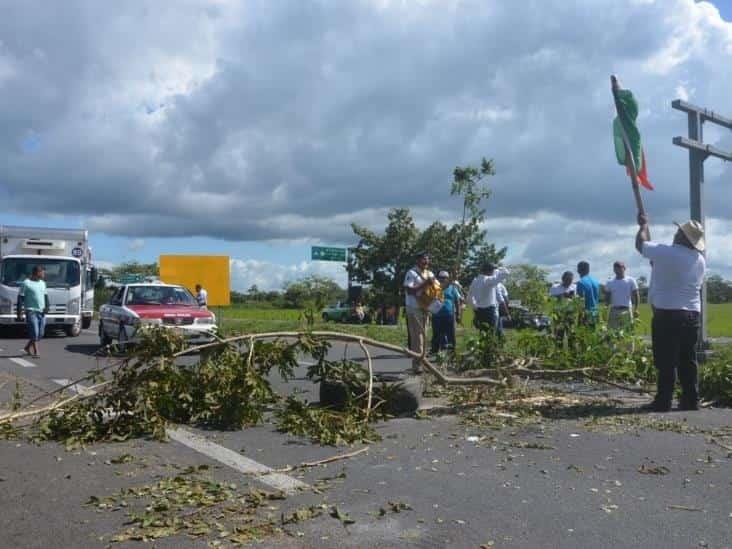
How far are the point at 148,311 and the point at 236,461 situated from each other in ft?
36.0

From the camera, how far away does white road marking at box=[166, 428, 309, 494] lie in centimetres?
527

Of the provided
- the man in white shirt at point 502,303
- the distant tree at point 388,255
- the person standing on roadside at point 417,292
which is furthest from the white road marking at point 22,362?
the distant tree at point 388,255

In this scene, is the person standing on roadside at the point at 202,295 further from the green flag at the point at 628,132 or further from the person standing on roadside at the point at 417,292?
the green flag at the point at 628,132

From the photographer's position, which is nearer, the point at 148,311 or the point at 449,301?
the point at 449,301

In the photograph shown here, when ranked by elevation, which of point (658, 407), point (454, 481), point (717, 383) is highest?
point (717, 383)

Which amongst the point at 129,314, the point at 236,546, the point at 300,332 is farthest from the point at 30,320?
the point at 236,546

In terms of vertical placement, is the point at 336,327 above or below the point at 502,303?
below

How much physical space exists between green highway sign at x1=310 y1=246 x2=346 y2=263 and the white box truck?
892 cm

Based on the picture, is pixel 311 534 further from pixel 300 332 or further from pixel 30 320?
pixel 30 320

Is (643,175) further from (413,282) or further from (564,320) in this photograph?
(413,282)

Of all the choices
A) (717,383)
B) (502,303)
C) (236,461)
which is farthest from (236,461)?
(502,303)

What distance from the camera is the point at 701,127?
1334cm

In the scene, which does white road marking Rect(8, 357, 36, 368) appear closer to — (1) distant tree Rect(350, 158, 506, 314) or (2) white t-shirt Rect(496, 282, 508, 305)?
(2) white t-shirt Rect(496, 282, 508, 305)

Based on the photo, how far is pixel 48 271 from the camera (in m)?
22.6
